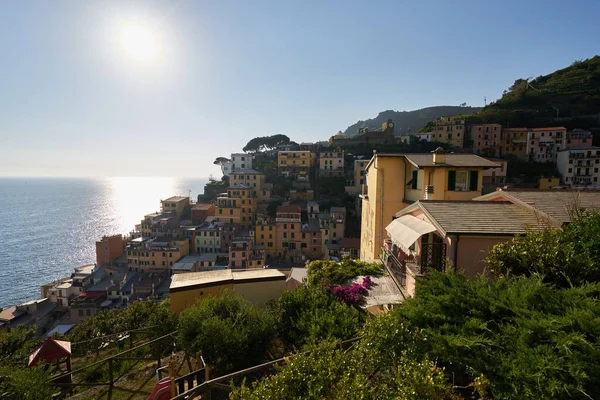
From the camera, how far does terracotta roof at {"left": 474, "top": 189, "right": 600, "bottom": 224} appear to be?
8.38 meters

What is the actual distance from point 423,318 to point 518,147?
74.1 meters

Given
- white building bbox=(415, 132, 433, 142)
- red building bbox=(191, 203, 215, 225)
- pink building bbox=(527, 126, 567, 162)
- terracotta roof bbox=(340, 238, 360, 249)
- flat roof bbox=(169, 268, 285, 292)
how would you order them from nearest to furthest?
flat roof bbox=(169, 268, 285, 292)
terracotta roof bbox=(340, 238, 360, 249)
pink building bbox=(527, 126, 567, 162)
red building bbox=(191, 203, 215, 225)
white building bbox=(415, 132, 433, 142)

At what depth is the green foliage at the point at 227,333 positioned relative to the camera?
7.50m

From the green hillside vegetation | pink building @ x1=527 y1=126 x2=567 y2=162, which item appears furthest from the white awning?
the green hillside vegetation

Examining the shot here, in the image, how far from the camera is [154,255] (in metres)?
46.8

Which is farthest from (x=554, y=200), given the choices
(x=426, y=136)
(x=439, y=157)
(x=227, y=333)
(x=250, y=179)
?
(x=426, y=136)

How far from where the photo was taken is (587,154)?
166 ft

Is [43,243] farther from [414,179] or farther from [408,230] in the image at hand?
[408,230]

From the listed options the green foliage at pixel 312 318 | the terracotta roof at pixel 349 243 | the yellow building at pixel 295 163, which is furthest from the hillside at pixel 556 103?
the green foliage at pixel 312 318

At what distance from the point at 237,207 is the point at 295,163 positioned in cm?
2159

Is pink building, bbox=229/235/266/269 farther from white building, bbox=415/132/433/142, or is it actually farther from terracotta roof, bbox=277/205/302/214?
white building, bbox=415/132/433/142

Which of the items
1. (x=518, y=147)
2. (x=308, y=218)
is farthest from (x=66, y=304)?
(x=518, y=147)

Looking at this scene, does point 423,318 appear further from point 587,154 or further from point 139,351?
point 587,154

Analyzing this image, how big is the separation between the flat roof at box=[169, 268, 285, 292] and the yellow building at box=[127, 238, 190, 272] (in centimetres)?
3787
